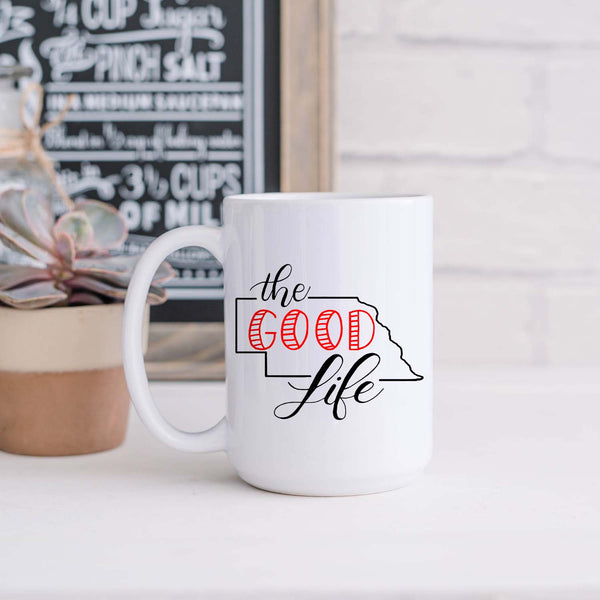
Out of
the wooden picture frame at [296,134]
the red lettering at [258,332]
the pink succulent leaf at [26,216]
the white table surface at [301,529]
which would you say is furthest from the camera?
the wooden picture frame at [296,134]

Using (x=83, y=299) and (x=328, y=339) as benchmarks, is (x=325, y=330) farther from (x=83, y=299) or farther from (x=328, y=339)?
(x=83, y=299)

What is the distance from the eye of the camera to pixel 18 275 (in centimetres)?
59

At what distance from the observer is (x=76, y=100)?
81cm

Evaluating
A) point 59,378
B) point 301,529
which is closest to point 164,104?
point 59,378

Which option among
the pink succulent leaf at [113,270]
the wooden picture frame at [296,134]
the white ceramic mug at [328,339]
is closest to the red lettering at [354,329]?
the white ceramic mug at [328,339]

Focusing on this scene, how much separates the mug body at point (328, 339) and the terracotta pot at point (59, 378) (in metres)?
0.13

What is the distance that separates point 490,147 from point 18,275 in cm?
49

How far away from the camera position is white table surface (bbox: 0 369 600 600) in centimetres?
39

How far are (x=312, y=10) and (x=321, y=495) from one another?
469 millimetres

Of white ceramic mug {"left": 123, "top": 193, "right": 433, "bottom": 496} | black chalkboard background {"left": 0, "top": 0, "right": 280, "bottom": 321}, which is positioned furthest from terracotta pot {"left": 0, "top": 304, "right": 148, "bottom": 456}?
black chalkboard background {"left": 0, "top": 0, "right": 280, "bottom": 321}

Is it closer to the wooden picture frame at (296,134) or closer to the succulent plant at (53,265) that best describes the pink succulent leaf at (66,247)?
the succulent plant at (53,265)

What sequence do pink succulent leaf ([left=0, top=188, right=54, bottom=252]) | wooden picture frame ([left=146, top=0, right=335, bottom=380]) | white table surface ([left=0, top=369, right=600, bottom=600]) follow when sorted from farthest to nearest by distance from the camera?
wooden picture frame ([left=146, top=0, right=335, bottom=380]), pink succulent leaf ([left=0, top=188, right=54, bottom=252]), white table surface ([left=0, top=369, right=600, bottom=600])

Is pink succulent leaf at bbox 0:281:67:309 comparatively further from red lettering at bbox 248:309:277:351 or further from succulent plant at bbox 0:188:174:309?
red lettering at bbox 248:309:277:351

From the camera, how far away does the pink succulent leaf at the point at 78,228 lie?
2.02ft
